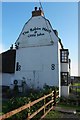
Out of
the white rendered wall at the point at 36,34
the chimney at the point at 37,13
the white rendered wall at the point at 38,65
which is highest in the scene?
the chimney at the point at 37,13

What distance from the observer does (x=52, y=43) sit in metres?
24.0

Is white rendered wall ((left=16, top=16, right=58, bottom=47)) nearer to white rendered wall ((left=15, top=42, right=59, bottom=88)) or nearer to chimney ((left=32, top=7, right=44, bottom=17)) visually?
chimney ((left=32, top=7, right=44, bottom=17))

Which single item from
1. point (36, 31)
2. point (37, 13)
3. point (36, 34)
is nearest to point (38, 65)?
point (36, 34)

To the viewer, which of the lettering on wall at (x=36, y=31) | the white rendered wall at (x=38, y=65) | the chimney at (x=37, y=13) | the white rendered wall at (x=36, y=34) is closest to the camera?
the white rendered wall at (x=38, y=65)

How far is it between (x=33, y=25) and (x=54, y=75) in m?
6.21

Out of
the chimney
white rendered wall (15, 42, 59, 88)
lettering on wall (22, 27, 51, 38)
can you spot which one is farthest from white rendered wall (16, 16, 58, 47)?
white rendered wall (15, 42, 59, 88)

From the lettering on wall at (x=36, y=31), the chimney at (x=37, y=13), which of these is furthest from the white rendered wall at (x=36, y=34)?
the chimney at (x=37, y=13)

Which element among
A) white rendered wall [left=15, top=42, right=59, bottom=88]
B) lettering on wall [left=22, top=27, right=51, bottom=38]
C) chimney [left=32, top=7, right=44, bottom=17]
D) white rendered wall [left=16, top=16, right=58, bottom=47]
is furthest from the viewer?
chimney [left=32, top=7, right=44, bottom=17]

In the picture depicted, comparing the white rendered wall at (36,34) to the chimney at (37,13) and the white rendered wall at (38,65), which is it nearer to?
the chimney at (37,13)

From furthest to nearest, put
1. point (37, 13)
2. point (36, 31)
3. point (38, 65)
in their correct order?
point (37, 13), point (36, 31), point (38, 65)

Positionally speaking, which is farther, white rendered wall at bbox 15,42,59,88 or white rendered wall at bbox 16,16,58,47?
white rendered wall at bbox 16,16,58,47

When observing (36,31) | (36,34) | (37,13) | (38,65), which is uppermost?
(37,13)

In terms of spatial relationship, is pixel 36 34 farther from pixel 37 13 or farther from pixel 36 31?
pixel 37 13

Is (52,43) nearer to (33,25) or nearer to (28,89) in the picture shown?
(33,25)
